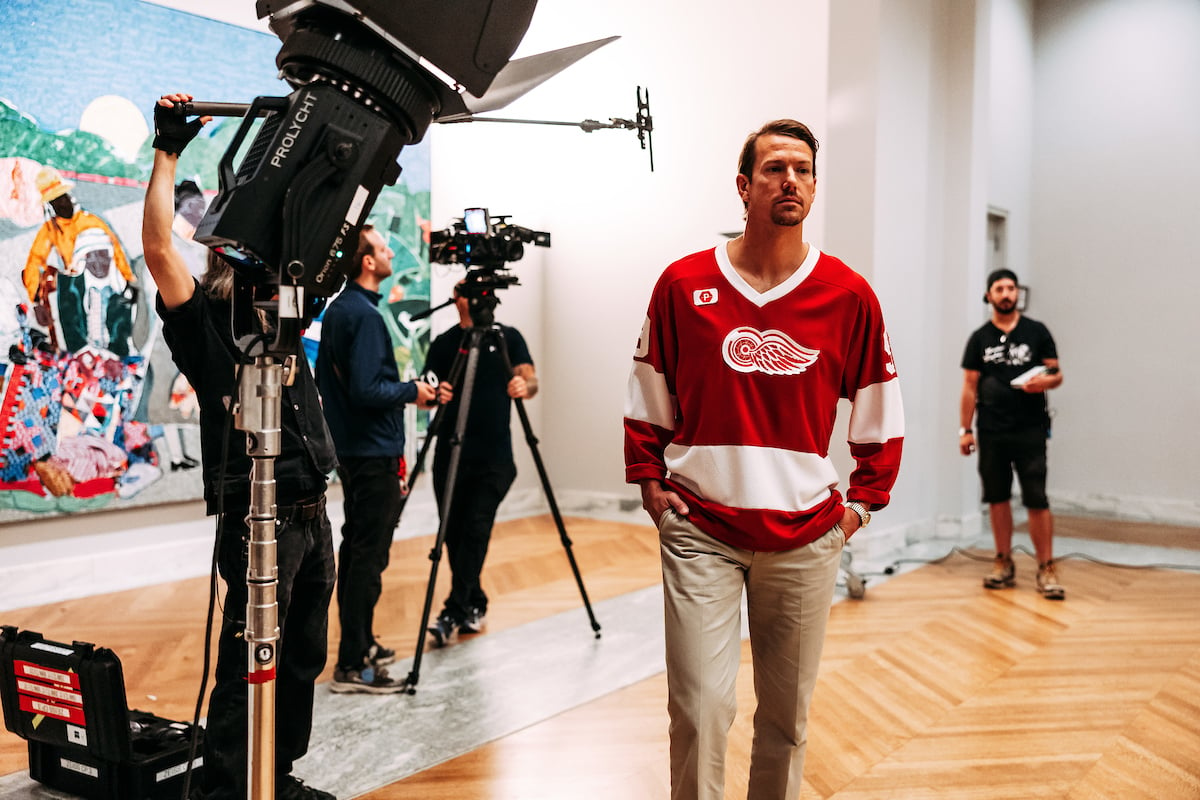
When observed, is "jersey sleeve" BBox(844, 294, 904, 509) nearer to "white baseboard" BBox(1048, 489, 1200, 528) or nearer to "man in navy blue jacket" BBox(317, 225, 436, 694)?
"man in navy blue jacket" BBox(317, 225, 436, 694)

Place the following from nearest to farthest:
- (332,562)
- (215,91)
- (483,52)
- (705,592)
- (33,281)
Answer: (483,52) → (705,592) → (332,562) → (33,281) → (215,91)

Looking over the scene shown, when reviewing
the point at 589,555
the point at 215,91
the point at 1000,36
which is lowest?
the point at 589,555

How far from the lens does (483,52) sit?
4.16 feet

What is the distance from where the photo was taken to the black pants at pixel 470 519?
4.05 m

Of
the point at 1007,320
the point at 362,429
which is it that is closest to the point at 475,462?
the point at 362,429

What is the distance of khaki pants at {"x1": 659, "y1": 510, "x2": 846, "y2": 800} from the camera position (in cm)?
184

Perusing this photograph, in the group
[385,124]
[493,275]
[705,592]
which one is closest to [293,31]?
[385,124]

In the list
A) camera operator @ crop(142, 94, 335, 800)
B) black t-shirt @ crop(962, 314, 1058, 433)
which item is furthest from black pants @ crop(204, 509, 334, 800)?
black t-shirt @ crop(962, 314, 1058, 433)

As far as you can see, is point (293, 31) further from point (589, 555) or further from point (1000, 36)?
point (1000, 36)

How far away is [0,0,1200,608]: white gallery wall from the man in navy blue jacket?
328 cm

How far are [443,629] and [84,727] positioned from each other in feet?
5.59

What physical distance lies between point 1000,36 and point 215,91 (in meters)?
5.49

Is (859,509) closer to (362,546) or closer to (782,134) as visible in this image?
(782,134)

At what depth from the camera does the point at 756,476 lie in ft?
6.09
